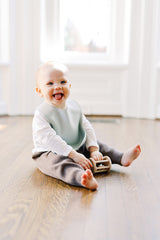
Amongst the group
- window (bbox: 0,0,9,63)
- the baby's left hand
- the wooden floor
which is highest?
window (bbox: 0,0,9,63)

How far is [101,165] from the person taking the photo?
1.41m

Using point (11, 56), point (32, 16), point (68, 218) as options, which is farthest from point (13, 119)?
point (68, 218)

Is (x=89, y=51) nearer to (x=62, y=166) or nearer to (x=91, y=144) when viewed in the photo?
(x=91, y=144)

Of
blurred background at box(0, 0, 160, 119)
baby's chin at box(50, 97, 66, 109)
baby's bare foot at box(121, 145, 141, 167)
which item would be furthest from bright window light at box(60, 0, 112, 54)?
baby's bare foot at box(121, 145, 141, 167)

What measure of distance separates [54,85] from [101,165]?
1.41ft

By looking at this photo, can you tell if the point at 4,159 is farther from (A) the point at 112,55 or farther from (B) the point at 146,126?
(A) the point at 112,55

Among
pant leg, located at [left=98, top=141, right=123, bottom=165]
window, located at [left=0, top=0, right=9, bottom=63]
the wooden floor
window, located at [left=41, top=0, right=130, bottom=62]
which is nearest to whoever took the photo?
the wooden floor

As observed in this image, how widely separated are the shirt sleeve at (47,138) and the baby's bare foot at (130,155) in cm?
28

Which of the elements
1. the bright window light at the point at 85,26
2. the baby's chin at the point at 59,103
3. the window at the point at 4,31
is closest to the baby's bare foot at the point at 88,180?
the baby's chin at the point at 59,103

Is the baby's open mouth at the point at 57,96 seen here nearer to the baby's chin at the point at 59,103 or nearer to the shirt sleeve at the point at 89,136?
the baby's chin at the point at 59,103

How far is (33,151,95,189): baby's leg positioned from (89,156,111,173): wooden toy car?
0.31ft

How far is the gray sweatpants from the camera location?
4.03 ft

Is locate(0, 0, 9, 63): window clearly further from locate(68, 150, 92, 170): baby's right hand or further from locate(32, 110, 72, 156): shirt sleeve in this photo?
locate(68, 150, 92, 170): baby's right hand

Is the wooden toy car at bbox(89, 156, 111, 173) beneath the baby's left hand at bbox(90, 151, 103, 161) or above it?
beneath
